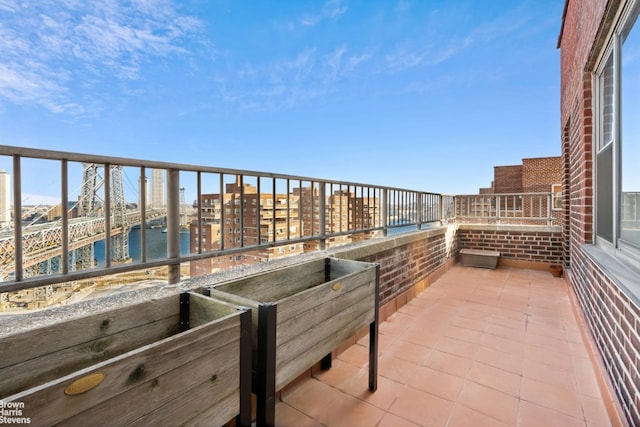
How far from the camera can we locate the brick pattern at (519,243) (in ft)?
18.5

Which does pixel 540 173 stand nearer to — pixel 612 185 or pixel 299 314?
pixel 612 185

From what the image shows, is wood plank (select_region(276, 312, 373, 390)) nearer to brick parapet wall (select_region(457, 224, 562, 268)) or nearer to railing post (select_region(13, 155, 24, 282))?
railing post (select_region(13, 155, 24, 282))

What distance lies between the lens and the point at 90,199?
1.37 m

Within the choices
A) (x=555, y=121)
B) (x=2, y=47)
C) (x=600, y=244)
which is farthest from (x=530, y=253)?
(x=2, y=47)

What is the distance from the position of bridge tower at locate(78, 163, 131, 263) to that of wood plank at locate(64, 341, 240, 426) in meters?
0.91

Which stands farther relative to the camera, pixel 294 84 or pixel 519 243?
pixel 294 84

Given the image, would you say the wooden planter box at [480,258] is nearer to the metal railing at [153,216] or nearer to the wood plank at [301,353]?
the metal railing at [153,216]

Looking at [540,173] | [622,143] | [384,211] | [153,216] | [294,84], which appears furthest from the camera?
[294,84]

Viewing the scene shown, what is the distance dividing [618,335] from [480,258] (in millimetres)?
4511

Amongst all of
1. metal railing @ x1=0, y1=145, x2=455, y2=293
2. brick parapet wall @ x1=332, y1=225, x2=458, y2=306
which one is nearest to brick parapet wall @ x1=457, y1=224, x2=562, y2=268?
brick parapet wall @ x1=332, y1=225, x2=458, y2=306

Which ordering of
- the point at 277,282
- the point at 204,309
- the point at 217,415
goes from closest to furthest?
the point at 217,415
the point at 204,309
the point at 277,282

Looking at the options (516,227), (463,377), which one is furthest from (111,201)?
(516,227)

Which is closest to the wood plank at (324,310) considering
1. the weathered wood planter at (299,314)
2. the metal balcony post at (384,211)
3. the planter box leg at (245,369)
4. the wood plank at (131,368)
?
the weathered wood planter at (299,314)

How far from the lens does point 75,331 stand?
97cm
